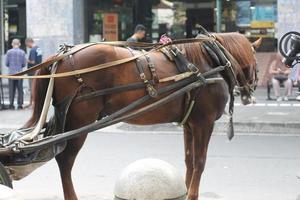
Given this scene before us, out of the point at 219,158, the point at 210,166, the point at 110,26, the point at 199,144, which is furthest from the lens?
the point at 110,26

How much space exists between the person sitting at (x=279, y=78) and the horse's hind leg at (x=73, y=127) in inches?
463

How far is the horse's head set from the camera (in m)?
6.69

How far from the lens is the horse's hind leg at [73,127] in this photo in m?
5.94

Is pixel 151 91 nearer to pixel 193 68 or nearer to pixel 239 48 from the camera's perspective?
pixel 193 68

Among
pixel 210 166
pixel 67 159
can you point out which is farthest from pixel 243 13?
pixel 67 159

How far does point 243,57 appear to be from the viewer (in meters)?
6.72

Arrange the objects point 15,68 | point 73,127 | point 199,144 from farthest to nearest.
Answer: point 15,68, point 199,144, point 73,127

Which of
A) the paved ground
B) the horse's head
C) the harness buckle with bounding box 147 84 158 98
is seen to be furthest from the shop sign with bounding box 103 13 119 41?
the harness buckle with bounding box 147 84 158 98

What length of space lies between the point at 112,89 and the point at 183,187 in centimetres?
144

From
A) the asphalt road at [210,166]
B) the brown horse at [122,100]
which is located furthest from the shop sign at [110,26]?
the brown horse at [122,100]

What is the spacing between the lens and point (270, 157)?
9.66 metres

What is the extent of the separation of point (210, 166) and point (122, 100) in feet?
11.0

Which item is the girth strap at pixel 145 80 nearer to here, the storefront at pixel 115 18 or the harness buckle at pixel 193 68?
the harness buckle at pixel 193 68

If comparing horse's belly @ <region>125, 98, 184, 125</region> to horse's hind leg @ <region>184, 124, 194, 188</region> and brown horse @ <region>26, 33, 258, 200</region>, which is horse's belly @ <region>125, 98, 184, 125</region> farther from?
horse's hind leg @ <region>184, 124, 194, 188</region>
